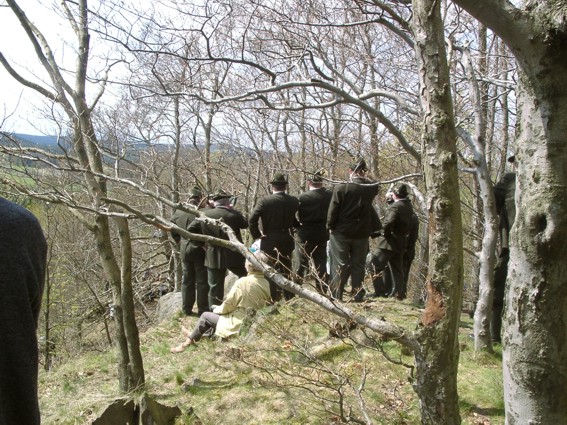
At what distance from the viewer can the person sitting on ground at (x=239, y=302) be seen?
19.6 feet

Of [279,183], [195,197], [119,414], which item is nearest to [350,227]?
[279,183]

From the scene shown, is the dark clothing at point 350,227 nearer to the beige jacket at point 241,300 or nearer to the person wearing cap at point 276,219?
the person wearing cap at point 276,219

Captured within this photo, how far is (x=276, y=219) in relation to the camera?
694 centimetres

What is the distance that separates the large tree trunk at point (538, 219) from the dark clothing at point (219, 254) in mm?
5191

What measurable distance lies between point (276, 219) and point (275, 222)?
0.16 ft

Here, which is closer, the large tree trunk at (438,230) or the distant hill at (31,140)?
the large tree trunk at (438,230)

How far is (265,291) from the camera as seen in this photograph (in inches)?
238

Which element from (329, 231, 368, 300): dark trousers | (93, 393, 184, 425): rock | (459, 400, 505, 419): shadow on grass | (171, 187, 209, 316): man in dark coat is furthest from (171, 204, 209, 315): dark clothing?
(459, 400, 505, 419): shadow on grass

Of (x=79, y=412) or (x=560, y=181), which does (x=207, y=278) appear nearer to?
(x=79, y=412)

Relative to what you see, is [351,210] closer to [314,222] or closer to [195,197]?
[314,222]

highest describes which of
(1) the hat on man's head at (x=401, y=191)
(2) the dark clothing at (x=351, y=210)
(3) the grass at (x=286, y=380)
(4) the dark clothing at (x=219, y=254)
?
(1) the hat on man's head at (x=401, y=191)

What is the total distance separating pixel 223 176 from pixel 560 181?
14047 mm

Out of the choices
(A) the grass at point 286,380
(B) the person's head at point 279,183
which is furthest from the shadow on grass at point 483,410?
(B) the person's head at point 279,183

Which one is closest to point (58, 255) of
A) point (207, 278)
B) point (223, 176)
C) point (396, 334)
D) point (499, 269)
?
point (223, 176)
